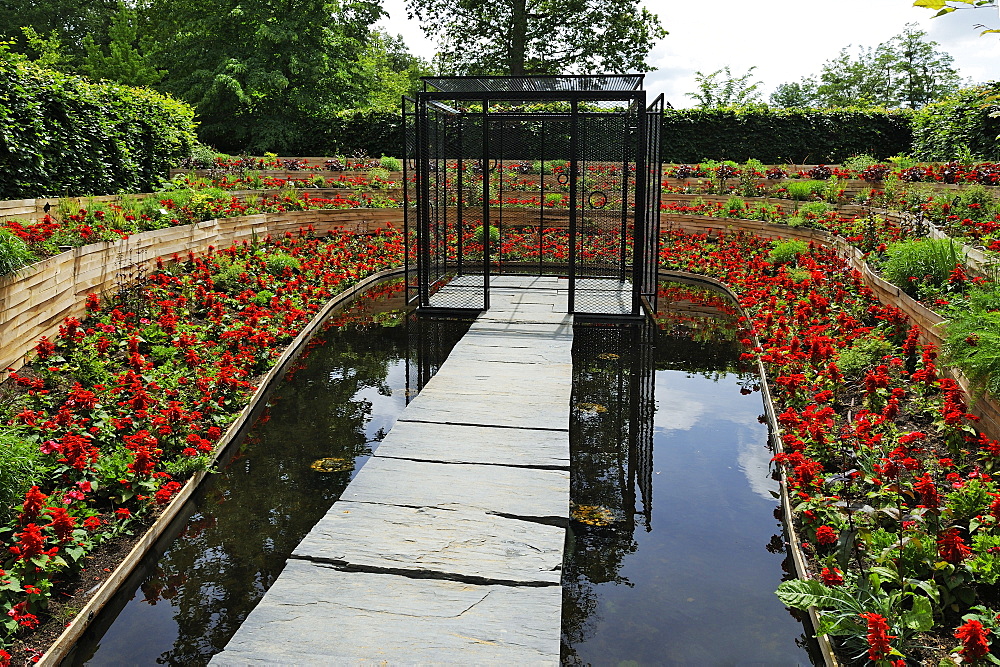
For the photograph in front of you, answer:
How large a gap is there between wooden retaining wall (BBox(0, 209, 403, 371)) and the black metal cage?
8.04 feet

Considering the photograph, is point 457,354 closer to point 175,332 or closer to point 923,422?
point 175,332

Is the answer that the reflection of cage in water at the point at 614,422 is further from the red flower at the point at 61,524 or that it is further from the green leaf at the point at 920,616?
the red flower at the point at 61,524

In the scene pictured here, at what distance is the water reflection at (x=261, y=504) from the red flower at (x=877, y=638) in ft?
7.98

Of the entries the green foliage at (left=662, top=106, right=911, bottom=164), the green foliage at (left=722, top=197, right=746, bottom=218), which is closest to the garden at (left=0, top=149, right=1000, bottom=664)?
the green foliage at (left=722, top=197, right=746, bottom=218)

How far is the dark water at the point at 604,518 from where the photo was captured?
9.62 ft

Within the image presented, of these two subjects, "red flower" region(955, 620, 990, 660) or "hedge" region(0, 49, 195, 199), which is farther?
"hedge" region(0, 49, 195, 199)

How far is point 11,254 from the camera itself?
5012 millimetres

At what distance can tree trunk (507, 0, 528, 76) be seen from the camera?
23266 millimetres

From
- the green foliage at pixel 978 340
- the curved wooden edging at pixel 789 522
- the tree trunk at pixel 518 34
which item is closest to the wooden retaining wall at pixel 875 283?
the green foliage at pixel 978 340

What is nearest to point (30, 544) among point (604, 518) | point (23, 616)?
point (23, 616)

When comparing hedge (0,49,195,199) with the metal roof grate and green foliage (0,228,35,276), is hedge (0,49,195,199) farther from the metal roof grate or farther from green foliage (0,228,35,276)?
the metal roof grate

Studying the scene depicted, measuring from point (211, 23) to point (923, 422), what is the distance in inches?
946

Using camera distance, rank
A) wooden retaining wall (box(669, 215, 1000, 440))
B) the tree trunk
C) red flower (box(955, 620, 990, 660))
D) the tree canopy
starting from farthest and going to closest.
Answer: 1. the tree trunk
2. the tree canopy
3. wooden retaining wall (box(669, 215, 1000, 440))
4. red flower (box(955, 620, 990, 660))

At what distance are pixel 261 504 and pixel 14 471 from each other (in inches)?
47.0
